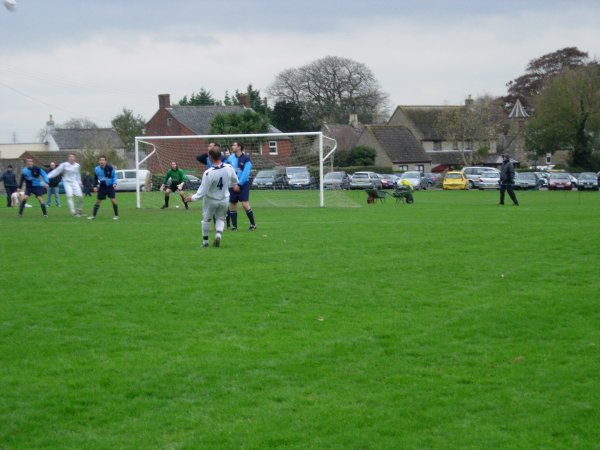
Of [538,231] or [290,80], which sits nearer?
[538,231]

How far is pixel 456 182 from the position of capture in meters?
60.0

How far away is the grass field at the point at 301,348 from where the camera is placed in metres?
5.99

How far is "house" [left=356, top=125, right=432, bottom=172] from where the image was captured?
8750 cm

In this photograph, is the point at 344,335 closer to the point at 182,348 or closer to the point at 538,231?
the point at 182,348

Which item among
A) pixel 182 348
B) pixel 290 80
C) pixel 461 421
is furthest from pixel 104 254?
pixel 290 80

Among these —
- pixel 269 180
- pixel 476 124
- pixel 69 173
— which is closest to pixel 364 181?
pixel 269 180

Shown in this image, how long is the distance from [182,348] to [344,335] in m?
1.61

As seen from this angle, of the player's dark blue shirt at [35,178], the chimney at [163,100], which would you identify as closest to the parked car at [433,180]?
the chimney at [163,100]

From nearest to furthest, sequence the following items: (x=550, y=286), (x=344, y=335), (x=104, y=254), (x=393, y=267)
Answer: (x=344, y=335) < (x=550, y=286) < (x=393, y=267) < (x=104, y=254)

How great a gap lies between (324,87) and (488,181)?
3639 cm

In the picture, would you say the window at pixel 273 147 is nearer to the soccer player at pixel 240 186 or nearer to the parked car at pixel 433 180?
the soccer player at pixel 240 186

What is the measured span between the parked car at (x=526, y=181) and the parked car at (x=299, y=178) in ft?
67.8

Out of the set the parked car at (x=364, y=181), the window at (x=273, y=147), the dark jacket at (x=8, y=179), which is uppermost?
the window at (x=273, y=147)

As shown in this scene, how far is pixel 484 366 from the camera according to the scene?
742 centimetres
